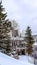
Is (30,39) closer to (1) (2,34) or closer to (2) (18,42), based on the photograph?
(2) (18,42)

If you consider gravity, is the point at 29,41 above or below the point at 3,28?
below

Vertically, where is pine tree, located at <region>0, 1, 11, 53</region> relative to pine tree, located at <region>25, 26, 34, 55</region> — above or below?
above

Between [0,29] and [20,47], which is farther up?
[0,29]

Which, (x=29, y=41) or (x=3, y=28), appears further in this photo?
(x=29, y=41)

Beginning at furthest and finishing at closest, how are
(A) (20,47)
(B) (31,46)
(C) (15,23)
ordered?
(C) (15,23) < (A) (20,47) < (B) (31,46)

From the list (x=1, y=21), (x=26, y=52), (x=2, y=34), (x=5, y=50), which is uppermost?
(x=1, y=21)

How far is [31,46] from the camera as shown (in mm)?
36750

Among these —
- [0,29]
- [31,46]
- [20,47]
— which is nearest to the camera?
[0,29]

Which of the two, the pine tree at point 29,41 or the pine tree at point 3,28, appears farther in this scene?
the pine tree at point 29,41

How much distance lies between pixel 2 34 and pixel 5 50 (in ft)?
5.83

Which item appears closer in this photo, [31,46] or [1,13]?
[1,13]

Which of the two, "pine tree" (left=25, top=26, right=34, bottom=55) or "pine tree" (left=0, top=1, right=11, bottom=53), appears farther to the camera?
"pine tree" (left=25, top=26, right=34, bottom=55)

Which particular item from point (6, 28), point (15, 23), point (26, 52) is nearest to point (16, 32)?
point (15, 23)

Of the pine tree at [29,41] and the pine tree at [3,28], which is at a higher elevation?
the pine tree at [3,28]
